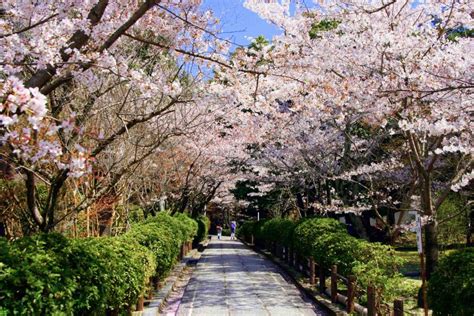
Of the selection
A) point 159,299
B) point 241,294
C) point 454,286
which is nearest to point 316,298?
point 241,294

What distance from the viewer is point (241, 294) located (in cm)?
1200

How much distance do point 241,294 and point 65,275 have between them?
8.01 meters

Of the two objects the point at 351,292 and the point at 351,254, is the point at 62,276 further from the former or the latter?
the point at 351,254

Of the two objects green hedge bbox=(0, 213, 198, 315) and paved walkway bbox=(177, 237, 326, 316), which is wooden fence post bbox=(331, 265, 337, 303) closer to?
paved walkway bbox=(177, 237, 326, 316)

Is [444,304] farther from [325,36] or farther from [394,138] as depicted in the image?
[394,138]

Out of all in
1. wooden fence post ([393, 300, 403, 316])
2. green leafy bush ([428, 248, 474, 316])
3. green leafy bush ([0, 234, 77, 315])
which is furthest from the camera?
wooden fence post ([393, 300, 403, 316])

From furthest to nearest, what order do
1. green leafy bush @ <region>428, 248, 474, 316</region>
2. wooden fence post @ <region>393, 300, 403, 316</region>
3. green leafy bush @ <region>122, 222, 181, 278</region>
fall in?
green leafy bush @ <region>122, 222, 181, 278</region> < wooden fence post @ <region>393, 300, 403, 316</region> < green leafy bush @ <region>428, 248, 474, 316</region>

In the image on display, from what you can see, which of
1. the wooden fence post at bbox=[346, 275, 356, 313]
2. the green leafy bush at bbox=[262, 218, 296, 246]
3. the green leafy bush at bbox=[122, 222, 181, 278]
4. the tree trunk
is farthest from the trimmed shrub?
the green leafy bush at bbox=[262, 218, 296, 246]

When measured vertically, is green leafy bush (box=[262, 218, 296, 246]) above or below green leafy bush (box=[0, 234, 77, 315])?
above

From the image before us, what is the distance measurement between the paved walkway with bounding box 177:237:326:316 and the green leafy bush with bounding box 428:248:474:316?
166 inches

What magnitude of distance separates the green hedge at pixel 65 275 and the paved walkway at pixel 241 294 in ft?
10.1

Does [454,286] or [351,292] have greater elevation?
A: [454,286]

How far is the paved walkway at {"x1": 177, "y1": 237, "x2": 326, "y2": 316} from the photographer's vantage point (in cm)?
1005

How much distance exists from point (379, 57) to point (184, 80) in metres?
3.81
